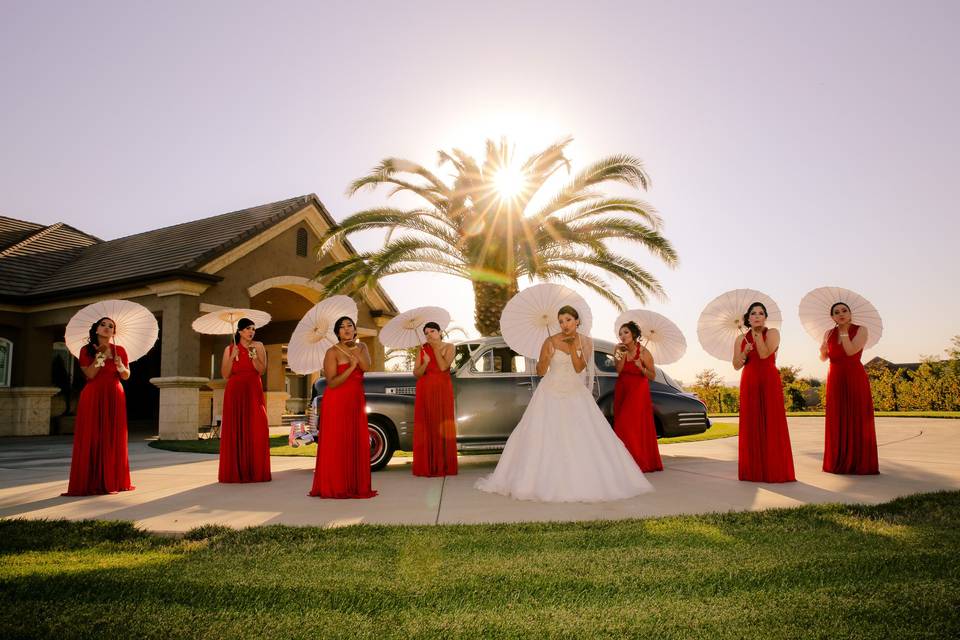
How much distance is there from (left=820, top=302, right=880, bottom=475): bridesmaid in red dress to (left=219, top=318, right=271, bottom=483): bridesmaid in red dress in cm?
698

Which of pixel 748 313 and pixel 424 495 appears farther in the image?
pixel 748 313

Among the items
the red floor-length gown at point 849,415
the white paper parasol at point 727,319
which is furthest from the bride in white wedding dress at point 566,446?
the red floor-length gown at point 849,415

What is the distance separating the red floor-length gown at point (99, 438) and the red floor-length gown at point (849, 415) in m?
Result: 8.36

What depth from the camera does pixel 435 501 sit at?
625 centimetres

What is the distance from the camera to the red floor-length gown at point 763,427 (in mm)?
6961

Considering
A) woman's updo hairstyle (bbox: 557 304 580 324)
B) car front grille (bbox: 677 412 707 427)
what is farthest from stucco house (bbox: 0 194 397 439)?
woman's updo hairstyle (bbox: 557 304 580 324)

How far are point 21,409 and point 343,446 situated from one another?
17.1 meters

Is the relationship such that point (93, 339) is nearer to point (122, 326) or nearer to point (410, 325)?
point (122, 326)

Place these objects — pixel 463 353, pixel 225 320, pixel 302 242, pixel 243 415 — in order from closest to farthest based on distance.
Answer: pixel 243 415 < pixel 225 320 < pixel 463 353 < pixel 302 242

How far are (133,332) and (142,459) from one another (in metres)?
4.97

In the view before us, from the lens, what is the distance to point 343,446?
260 inches

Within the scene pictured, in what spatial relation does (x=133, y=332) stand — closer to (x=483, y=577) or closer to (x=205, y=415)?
(x=483, y=577)

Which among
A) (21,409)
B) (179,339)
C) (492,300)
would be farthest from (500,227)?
(21,409)

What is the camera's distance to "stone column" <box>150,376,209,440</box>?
51.8 ft
